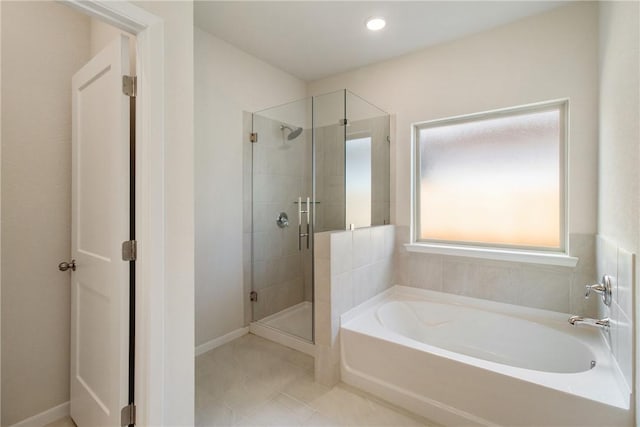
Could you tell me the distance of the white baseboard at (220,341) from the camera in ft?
8.17

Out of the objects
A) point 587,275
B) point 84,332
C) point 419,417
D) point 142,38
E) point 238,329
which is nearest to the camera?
point 142,38

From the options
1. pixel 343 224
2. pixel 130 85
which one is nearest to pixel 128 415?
pixel 130 85

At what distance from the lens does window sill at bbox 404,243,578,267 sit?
6.99ft

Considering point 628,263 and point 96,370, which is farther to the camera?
point 96,370

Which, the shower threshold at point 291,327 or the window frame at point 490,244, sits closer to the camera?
the window frame at point 490,244

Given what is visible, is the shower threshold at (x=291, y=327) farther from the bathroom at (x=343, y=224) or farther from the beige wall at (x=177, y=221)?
the beige wall at (x=177, y=221)

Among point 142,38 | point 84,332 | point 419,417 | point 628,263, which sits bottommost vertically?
point 419,417

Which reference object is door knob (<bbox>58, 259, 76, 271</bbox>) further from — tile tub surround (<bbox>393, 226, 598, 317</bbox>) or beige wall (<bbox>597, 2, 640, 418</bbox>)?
beige wall (<bbox>597, 2, 640, 418</bbox>)

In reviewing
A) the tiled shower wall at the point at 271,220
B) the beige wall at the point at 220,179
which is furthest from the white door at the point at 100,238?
the tiled shower wall at the point at 271,220

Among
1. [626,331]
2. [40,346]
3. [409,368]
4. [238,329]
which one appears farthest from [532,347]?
[40,346]

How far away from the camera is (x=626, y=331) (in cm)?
→ 137

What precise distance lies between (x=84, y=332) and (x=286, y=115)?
88.8 inches

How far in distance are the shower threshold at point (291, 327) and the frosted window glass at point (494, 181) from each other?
134cm

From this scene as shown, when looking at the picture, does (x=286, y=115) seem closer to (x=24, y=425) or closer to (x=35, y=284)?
(x=35, y=284)
